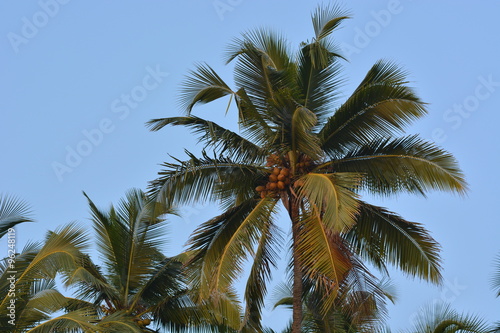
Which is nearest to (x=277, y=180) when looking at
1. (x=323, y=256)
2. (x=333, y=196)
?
(x=323, y=256)

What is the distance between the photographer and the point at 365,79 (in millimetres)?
18281

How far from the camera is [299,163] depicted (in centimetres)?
→ 1756

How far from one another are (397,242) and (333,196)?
10.2ft

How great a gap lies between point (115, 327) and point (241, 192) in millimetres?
4039

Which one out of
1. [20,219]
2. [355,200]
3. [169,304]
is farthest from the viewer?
[169,304]

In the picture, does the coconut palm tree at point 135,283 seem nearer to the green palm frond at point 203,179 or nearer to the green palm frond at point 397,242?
the green palm frond at point 203,179

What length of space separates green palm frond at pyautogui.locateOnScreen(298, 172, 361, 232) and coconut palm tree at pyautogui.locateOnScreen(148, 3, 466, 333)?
1.34 ft

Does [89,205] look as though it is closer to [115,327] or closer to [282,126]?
[115,327]

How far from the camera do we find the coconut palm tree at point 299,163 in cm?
1695

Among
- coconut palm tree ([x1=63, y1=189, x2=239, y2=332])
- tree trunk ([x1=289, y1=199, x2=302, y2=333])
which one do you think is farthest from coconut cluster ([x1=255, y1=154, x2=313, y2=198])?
coconut palm tree ([x1=63, y1=189, x2=239, y2=332])

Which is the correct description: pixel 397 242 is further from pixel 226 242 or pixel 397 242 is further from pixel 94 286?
pixel 94 286

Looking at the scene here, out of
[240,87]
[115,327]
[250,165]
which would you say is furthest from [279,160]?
[115,327]

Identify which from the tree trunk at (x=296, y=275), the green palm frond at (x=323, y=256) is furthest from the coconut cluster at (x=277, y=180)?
the green palm frond at (x=323, y=256)

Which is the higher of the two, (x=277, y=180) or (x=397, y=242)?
(x=277, y=180)
